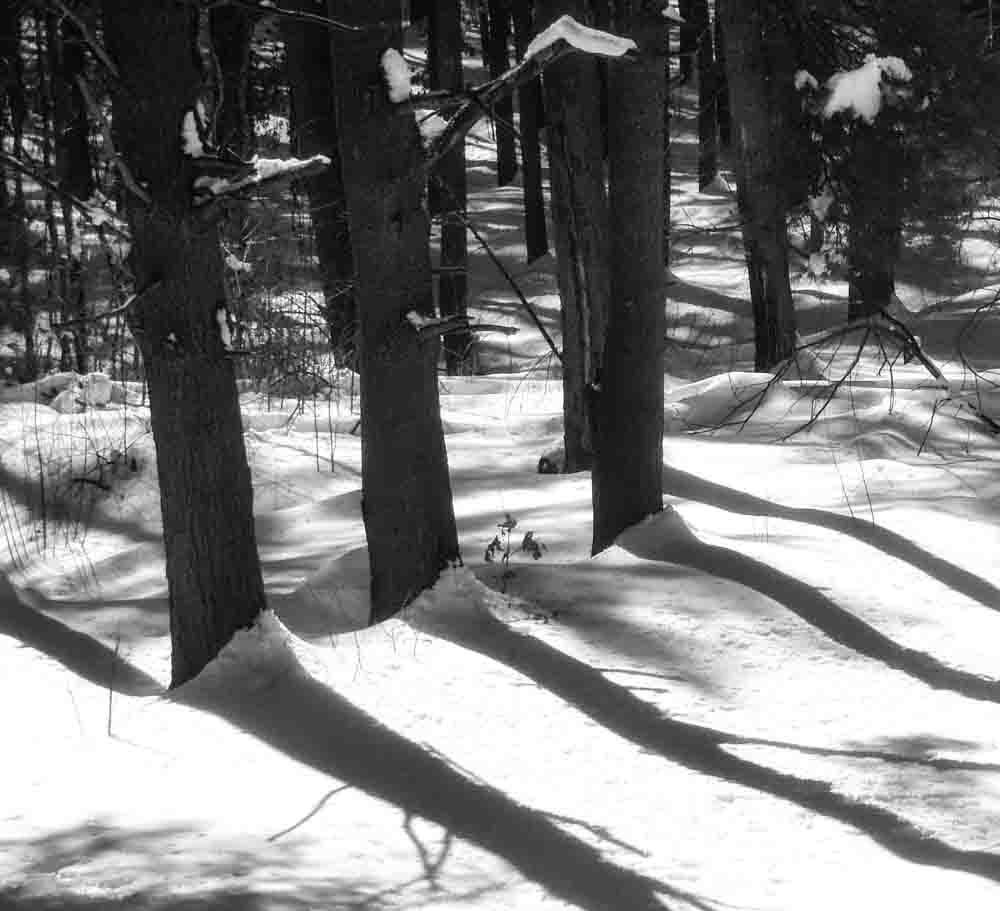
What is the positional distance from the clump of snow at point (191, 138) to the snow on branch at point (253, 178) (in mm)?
89

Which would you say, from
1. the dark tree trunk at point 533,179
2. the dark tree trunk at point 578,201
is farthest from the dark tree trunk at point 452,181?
the dark tree trunk at point 578,201

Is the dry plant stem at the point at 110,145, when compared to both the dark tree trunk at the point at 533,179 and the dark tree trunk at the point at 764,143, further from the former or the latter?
the dark tree trunk at the point at 533,179

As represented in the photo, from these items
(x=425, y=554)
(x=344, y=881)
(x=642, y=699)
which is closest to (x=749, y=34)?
(x=425, y=554)

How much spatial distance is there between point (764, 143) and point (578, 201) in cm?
529

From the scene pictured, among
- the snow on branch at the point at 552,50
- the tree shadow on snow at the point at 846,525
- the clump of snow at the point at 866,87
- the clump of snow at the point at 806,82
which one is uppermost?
the clump of snow at the point at 806,82

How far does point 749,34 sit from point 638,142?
18.3 ft

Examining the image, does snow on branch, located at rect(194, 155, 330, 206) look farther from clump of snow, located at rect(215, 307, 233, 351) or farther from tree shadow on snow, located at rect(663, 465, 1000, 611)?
tree shadow on snow, located at rect(663, 465, 1000, 611)

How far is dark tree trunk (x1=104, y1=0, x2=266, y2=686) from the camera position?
465cm

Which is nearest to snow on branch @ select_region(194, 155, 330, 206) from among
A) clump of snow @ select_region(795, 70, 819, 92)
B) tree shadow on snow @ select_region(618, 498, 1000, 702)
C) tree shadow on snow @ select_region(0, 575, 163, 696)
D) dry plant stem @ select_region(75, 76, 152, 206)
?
dry plant stem @ select_region(75, 76, 152, 206)

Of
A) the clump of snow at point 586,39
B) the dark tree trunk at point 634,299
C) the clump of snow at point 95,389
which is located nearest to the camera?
the clump of snow at point 586,39

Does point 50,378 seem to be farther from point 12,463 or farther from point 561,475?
point 561,475

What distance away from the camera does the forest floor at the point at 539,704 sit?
3.55m

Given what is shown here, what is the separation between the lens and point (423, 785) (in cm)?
414

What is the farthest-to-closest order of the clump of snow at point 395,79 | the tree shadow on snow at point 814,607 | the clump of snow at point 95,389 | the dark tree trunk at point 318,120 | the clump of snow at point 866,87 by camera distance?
the dark tree trunk at point 318,120 < the clump of snow at point 95,389 < the clump of snow at point 866,87 < the clump of snow at point 395,79 < the tree shadow on snow at point 814,607
